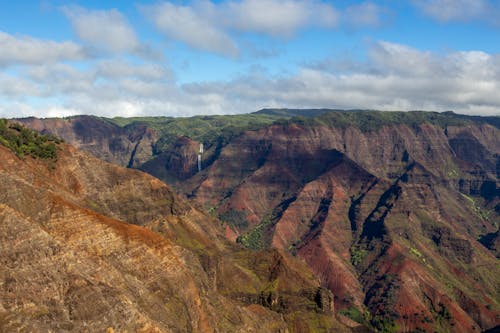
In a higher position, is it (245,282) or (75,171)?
(75,171)

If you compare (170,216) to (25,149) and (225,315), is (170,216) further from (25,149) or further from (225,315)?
(225,315)

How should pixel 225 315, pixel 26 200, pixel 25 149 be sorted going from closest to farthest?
pixel 26 200 → pixel 225 315 → pixel 25 149

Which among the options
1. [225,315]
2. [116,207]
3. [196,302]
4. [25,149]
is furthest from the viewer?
[116,207]

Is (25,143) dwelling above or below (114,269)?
above

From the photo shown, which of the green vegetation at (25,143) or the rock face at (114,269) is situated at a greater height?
the green vegetation at (25,143)

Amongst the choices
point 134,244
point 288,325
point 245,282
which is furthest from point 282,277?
point 134,244

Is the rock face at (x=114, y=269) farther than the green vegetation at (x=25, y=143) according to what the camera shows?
No
